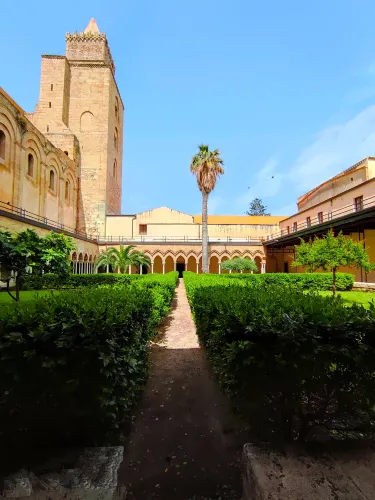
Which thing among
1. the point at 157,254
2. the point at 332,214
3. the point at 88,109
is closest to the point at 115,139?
the point at 88,109

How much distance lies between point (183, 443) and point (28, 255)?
770cm

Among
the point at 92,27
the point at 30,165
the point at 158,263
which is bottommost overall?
the point at 158,263

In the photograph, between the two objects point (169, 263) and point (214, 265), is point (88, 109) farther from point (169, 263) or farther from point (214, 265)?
point (214, 265)

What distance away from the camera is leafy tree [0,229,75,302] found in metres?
8.14

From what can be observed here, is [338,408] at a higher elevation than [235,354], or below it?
below

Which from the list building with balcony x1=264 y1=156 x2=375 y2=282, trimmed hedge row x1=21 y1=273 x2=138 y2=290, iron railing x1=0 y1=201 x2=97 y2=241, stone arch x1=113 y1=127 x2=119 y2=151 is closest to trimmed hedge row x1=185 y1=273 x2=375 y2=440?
trimmed hedge row x1=21 y1=273 x2=138 y2=290

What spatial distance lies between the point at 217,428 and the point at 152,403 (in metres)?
1.07

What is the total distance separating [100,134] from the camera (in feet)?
116

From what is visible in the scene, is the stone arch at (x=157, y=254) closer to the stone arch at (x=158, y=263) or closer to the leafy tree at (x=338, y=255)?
the stone arch at (x=158, y=263)

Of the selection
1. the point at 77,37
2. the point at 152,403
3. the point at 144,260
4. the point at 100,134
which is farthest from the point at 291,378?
the point at 77,37

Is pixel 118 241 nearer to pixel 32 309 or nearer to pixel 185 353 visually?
pixel 185 353

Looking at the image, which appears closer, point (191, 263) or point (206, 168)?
point (206, 168)

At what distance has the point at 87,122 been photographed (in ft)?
116

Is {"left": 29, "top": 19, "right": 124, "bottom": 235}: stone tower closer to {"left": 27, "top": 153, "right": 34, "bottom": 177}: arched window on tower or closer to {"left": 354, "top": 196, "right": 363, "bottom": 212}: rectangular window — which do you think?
{"left": 27, "top": 153, "right": 34, "bottom": 177}: arched window on tower
